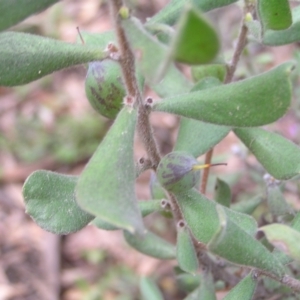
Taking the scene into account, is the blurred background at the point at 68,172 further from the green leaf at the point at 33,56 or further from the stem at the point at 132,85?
the green leaf at the point at 33,56

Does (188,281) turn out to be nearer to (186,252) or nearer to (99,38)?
(186,252)

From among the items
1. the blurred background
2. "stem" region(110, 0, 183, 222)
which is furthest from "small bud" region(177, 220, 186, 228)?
the blurred background

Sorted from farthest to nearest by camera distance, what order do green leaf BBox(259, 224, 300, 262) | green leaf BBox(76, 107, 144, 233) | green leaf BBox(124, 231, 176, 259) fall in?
green leaf BBox(124, 231, 176, 259), green leaf BBox(259, 224, 300, 262), green leaf BBox(76, 107, 144, 233)

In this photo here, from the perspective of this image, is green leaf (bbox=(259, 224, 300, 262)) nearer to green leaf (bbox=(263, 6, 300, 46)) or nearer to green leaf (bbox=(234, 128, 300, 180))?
green leaf (bbox=(234, 128, 300, 180))

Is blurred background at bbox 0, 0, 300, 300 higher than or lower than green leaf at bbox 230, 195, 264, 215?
lower

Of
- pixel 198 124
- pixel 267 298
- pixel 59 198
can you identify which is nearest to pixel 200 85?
pixel 198 124

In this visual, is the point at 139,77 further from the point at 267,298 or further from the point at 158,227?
the point at 158,227

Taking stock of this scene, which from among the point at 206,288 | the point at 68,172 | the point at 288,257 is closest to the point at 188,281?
the point at 206,288
